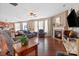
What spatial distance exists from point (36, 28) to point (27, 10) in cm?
30

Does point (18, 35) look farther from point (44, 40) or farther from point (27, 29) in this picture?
point (44, 40)

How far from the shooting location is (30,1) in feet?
7.47

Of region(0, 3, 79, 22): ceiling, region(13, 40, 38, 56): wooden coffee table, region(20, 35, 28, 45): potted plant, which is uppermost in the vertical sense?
region(0, 3, 79, 22): ceiling

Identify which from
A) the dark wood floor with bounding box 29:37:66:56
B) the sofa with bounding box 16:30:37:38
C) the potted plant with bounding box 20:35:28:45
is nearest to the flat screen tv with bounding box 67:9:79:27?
the dark wood floor with bounding box 29:37:66:56

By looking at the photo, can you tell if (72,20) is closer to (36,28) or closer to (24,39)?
(36,28)

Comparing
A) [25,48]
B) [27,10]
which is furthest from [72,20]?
[25,48]

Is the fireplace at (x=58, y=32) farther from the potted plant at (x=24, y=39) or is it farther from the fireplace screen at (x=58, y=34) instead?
the potted plant at (x=24, y=39)

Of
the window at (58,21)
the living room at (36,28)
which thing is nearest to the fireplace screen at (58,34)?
the living room at (36,28)

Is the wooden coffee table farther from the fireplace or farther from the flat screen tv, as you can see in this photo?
the flat screen tv

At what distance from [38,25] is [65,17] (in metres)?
0.43

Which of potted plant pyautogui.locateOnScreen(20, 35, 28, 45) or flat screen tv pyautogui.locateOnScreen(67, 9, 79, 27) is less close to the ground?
flat screen tv pyautogui.locateOnScreen(67, 9, 79, 27)

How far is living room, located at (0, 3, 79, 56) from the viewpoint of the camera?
2.26m

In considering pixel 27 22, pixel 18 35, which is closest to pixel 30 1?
pixel 27 22

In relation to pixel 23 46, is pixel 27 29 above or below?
above
